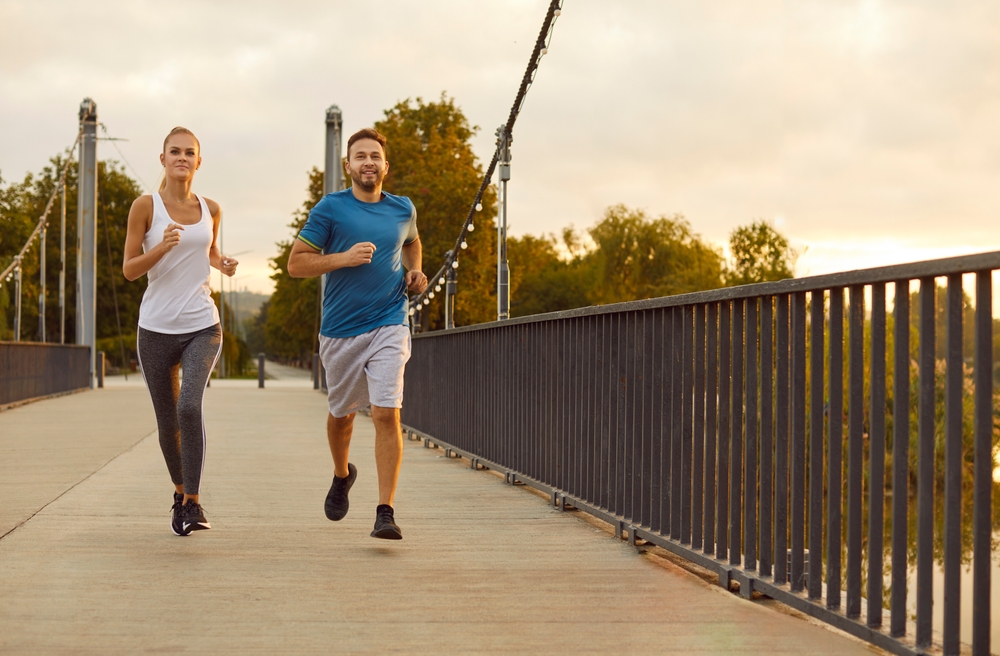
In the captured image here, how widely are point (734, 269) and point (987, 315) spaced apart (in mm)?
79877

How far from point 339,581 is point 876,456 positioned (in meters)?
2.01

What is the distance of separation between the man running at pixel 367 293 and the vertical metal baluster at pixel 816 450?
199cm

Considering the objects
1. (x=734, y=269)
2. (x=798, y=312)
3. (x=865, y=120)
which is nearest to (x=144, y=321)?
(x=798, y=312)

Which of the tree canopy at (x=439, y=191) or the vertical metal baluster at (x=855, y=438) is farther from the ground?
the tree canopy at (x=439, y=191)

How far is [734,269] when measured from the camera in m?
81.4

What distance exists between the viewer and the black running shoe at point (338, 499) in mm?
5523

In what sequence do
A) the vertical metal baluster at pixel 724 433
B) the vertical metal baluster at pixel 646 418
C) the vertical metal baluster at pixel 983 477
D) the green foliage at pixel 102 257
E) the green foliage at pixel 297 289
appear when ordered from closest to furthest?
the vertical metal baluster at pixel 983 477
the vertical metal baluster at pixel 724 433
the vertical metal baluster at pixel 646 418
the green foliage at pixel 297 289
the green foliage at pixel 102 257

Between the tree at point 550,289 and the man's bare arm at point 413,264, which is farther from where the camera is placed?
the tree at point 550,289

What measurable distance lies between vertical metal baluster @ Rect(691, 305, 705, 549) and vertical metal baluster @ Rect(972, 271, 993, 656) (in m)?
1.70

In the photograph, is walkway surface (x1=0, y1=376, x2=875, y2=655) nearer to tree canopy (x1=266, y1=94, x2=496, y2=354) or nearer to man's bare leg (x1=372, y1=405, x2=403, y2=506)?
man's bare leg (x1=372, y1=405, x2=403, y2=506)

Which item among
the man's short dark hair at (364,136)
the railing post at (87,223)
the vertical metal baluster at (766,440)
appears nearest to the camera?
the vertical metal baluster at (766,440)

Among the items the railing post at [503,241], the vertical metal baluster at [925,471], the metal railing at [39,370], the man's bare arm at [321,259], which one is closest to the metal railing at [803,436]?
the vertical metal baluster at [925,471]

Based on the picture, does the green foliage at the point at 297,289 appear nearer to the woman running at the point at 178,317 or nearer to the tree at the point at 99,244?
the tree at the point at 99,244

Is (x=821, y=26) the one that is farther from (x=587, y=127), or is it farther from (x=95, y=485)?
(x=95, y=485)
